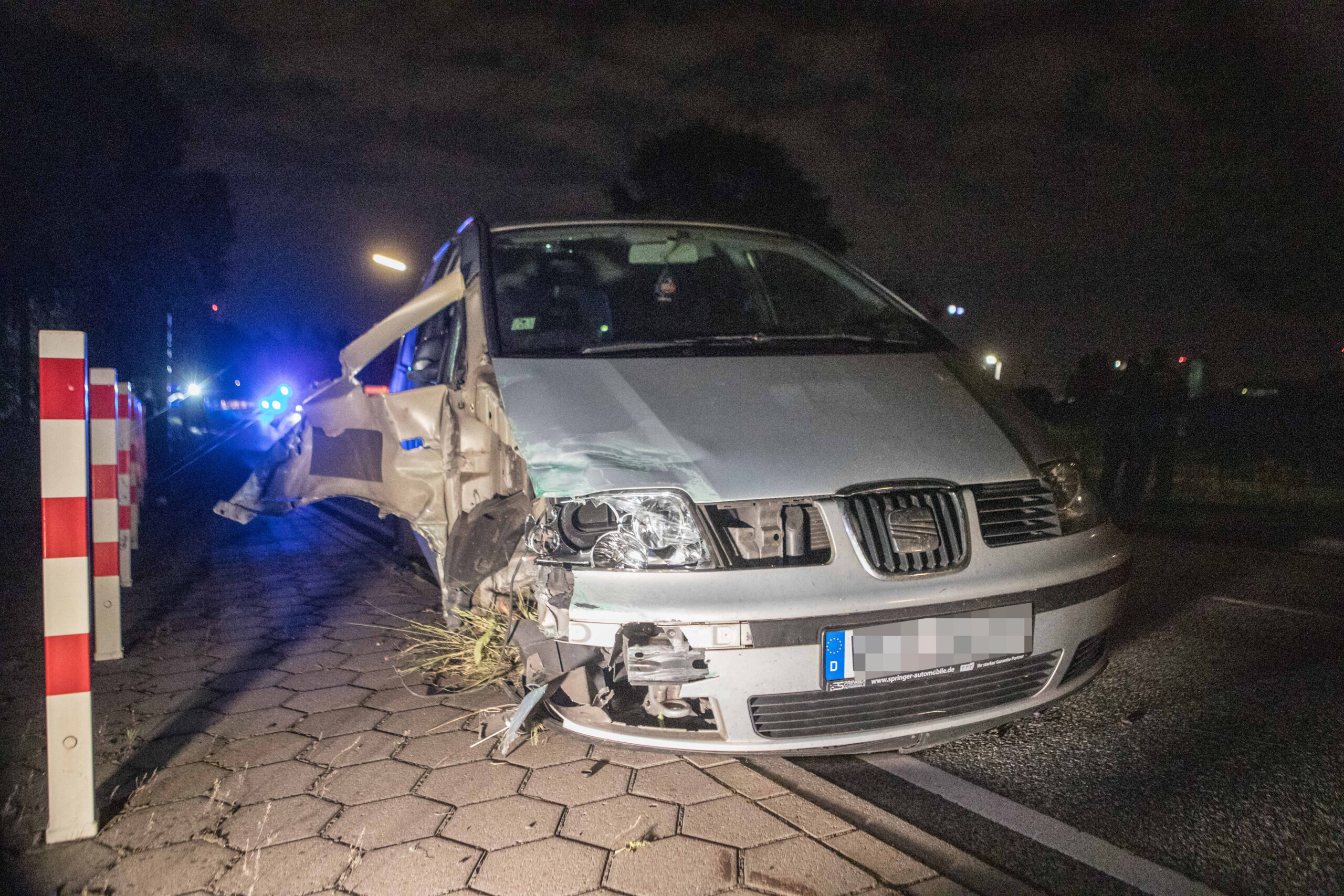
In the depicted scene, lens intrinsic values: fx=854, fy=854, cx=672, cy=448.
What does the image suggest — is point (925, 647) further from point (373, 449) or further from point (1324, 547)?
point (1324, 547)

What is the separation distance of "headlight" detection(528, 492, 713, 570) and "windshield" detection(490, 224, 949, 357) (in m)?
0.78

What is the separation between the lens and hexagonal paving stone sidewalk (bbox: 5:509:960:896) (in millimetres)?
2188

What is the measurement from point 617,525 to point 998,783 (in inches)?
56.3

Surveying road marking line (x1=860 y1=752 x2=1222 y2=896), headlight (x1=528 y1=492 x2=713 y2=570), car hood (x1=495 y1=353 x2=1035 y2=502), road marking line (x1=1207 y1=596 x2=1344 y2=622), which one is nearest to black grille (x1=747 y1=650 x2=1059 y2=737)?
road marking line (x1=860 y1=752 x2=1222 y2=896)

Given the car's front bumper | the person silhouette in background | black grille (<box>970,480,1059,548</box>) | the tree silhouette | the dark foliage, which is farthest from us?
the tree silhouette

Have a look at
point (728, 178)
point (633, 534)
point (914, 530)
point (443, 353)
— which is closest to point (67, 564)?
point (633, 534)

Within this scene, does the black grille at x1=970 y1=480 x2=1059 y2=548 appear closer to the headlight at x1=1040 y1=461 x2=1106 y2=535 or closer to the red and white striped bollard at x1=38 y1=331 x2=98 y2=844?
the headlight at x1=1040 y1=461 x2=1106 y2=535

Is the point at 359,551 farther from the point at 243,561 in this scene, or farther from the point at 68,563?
the point at 68,563

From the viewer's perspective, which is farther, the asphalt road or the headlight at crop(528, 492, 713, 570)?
the headlight at crop(528, 492, 713, 570)

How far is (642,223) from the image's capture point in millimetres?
4105

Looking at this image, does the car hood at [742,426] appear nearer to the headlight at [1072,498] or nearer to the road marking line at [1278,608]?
the headlight at [1072,498]

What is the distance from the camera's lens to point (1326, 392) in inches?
393

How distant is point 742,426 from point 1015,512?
0.89 m

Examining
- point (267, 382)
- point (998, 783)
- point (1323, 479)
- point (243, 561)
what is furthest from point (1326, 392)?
point (267, 382)
